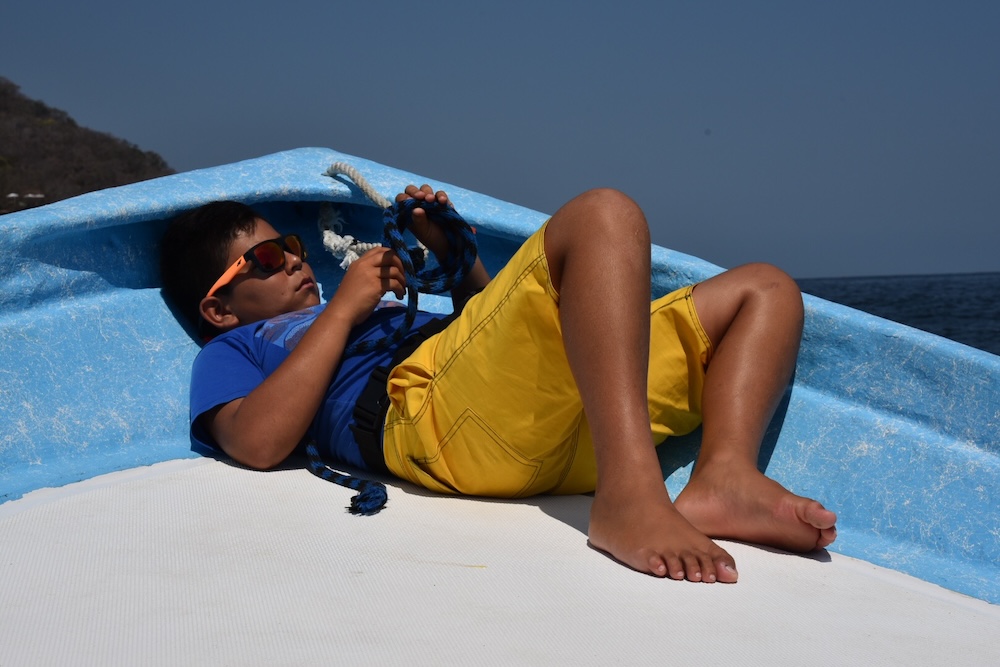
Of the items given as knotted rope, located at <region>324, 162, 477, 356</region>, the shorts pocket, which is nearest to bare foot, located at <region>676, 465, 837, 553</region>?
the shorts pocket

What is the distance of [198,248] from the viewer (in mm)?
2016

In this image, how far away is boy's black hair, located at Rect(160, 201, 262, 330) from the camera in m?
1.99

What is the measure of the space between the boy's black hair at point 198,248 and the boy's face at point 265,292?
0.03 m

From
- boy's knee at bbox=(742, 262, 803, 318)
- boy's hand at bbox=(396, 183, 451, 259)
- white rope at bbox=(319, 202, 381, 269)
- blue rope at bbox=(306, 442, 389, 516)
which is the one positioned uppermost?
boy's knee at bbox=(742, 262, 803, 318)

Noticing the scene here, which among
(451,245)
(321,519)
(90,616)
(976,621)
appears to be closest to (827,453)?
(976,621)

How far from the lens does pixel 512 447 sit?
1370 millimetres

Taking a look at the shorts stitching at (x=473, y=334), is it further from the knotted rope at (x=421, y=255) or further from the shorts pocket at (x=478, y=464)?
the knotted rope at (x=421, y=255)

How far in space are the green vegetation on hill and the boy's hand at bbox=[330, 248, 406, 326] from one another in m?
6.42

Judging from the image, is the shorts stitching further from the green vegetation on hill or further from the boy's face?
the green vegetation on hill

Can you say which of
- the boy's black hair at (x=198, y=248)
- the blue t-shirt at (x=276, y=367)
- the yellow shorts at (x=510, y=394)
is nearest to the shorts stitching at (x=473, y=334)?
the yellow shorts at (x=510, y=394)

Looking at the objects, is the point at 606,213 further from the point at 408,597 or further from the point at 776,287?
the point at 408,597

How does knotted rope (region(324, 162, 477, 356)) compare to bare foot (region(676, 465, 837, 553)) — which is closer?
bare foot (region(676, 465, 837, 553))

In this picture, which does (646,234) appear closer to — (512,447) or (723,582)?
(512,447)

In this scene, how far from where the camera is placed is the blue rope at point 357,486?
138cm
